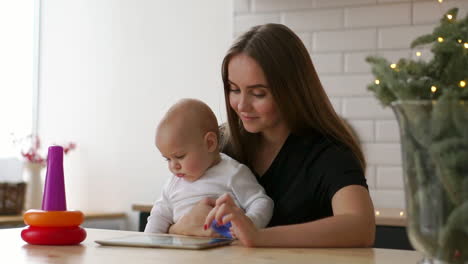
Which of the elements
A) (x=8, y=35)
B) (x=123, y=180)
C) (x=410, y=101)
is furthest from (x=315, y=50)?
(x=410, y=101)

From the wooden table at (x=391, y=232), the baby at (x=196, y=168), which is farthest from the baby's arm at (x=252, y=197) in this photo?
the wooden table at (x=391, y=232)

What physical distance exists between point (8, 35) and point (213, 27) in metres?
1.43

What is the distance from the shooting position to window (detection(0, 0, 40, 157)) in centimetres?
452

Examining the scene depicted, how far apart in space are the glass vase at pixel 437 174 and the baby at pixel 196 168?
2.91ft

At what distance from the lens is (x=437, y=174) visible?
0.93m

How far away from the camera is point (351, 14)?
3.49 m

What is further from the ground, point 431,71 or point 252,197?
point 431,71

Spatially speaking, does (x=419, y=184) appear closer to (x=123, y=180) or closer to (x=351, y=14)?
(x=351, y=14)

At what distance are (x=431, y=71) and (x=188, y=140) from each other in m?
0.98

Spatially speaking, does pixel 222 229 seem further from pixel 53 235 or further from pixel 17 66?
pixel 17 66

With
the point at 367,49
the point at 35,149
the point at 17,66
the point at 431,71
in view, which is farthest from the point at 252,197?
Answer: the point at 17,66

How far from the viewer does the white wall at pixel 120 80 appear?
397 cm

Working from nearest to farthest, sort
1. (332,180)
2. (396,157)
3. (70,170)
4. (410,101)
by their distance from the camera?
(410,101)
(332,180)
(396,157)
(70,170)

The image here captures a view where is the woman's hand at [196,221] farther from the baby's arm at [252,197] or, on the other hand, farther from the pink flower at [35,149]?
the pink flower at [35,149]
